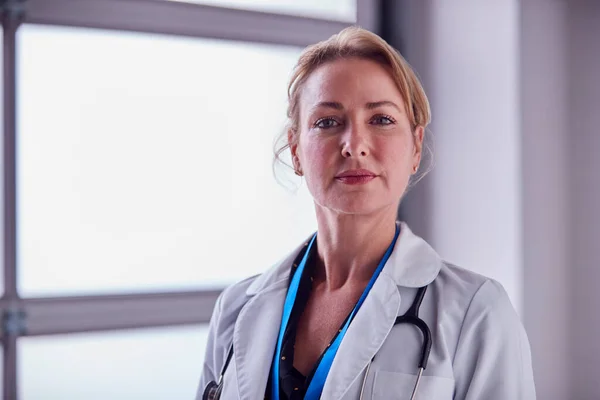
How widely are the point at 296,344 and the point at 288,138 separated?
463mm

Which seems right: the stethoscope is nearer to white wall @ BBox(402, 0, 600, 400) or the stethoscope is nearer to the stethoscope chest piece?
the stethoscope chest piece

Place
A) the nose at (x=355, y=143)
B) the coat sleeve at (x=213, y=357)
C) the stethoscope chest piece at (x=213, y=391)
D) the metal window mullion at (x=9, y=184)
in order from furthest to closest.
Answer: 1. the metal window mullion at (x=9, y=184)
2. the coat sleeve at (x=213, y=357)
3. the stethoscope chest piece at (x=213, y=391)
4. the nose at (x=355, y=143)

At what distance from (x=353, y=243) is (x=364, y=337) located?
0.71 ft

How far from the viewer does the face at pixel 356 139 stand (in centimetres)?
114

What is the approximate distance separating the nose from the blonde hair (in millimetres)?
126

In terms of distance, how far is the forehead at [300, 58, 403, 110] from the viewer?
3.78 feet

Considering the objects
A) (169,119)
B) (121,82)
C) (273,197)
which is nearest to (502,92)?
(273,197)

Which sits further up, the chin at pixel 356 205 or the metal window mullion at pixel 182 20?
the metal window mullion at pixel 182 20

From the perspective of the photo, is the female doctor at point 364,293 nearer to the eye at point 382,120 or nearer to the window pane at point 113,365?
the eye at point 382,120

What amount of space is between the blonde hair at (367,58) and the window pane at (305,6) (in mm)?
944

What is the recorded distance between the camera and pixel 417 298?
111cm

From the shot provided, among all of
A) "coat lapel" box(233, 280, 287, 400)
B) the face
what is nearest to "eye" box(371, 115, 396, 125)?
the face

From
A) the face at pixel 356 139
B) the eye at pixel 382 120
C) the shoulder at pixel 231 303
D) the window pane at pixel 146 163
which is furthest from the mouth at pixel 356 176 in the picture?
→ the window pane at pixel 146 163

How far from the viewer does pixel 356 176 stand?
114cm
